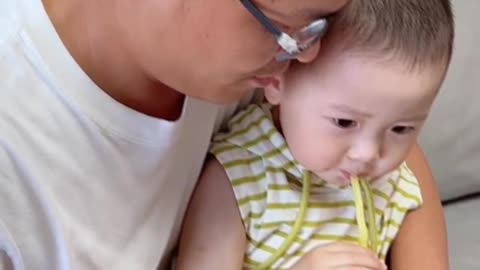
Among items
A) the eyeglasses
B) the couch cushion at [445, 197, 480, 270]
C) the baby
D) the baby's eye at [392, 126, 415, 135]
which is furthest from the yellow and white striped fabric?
the couch cushion at [445, 197, 480, 270]

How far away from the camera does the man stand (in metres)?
0.90

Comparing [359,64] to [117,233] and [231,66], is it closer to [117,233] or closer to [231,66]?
[231,66]

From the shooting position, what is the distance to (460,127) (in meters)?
1.52

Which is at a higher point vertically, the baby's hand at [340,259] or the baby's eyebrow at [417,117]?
the baby's eyebrow at [417,117]

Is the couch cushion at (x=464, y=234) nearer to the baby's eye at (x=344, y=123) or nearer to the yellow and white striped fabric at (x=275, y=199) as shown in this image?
the yellow and white striped fabric at (x=275, y=199)

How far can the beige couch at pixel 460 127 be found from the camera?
1487 mm

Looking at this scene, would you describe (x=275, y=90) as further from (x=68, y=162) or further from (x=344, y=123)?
(x=68, y=162)

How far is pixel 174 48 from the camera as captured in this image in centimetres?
91

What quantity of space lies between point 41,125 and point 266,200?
0.29 meters

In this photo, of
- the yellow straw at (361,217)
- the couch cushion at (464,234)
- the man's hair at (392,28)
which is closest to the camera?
the man's hair at (392,28)

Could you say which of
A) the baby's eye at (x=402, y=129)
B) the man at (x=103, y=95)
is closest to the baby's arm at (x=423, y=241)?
the baby's eye at (x=402, y=129)

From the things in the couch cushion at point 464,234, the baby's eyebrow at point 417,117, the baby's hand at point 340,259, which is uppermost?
the baby's eyebrow at point 417,117

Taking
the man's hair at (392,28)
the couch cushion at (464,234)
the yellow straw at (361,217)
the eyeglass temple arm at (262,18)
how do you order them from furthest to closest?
the couch cushion at (464,234), the yellow straw at (361,217), the man's hair at (392,28), the eyeglass temple arm at (262,18)

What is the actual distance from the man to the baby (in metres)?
0.06
